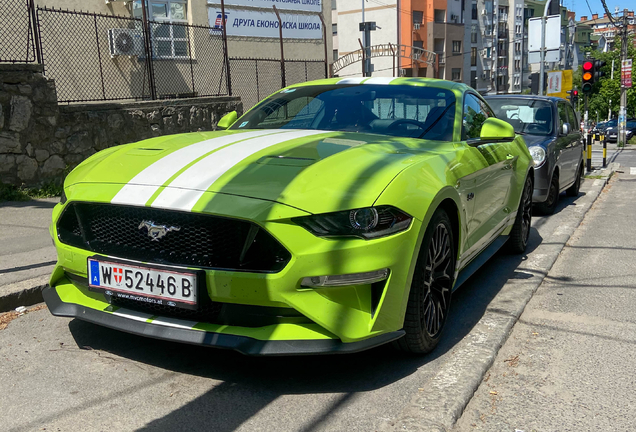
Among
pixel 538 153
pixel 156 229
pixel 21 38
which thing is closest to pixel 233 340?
pixel 156 229

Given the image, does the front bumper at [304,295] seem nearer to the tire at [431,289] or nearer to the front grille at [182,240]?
the front grille at [182,240]

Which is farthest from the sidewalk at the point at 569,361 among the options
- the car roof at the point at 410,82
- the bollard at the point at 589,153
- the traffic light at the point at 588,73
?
the traffic light at the point at 588,73

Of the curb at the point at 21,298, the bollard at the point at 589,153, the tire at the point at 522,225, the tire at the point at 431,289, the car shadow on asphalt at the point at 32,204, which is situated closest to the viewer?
the tire at the point at 431,289

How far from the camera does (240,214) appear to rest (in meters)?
2.81

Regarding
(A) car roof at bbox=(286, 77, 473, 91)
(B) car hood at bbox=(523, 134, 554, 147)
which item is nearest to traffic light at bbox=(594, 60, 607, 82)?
(B) car hood at bbox=(523, 134, 554, 147)

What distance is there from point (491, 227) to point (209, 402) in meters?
2.65

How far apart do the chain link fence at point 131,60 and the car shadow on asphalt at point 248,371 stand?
7.65m

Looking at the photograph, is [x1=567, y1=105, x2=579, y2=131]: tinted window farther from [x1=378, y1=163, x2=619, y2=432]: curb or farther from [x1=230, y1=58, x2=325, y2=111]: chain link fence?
[x1=230, y1=58, x2=325, y2=111]: chain link fence

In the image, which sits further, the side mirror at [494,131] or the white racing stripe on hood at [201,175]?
the side mirror at [494,131]

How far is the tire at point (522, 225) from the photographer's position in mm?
5862

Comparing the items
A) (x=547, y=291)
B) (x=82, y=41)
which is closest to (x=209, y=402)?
(x=547, y=291)

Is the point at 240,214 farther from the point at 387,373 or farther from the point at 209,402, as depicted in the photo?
the point at 387,373

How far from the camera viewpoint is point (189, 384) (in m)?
3.12

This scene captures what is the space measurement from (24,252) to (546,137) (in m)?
6.82
